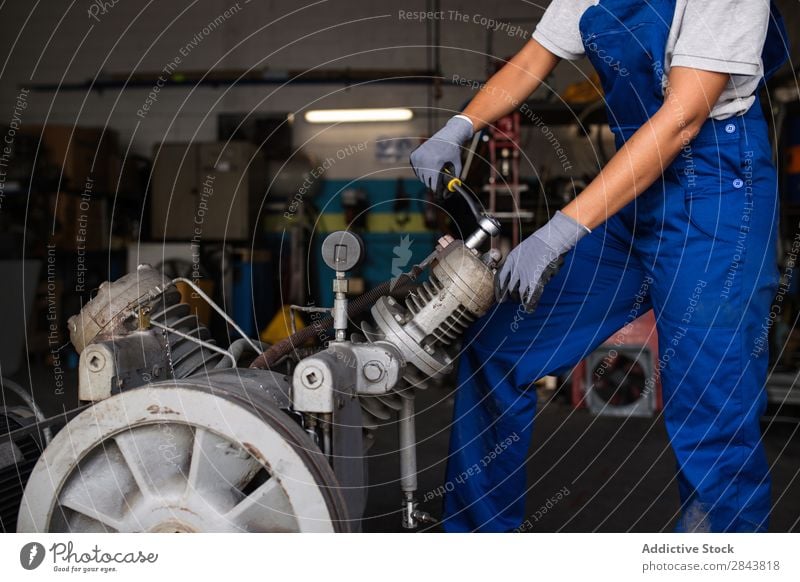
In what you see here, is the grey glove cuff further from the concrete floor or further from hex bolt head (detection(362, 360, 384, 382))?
the concrete floor

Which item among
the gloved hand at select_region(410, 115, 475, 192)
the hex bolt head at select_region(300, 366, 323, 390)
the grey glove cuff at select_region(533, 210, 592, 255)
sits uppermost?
the gloved hand at select_region(410, 115, 475, 192)

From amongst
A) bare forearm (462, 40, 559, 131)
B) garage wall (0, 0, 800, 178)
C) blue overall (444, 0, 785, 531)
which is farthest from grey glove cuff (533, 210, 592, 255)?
garage wall (0, 0, 800, 178)

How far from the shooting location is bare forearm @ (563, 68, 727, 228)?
1.40 m

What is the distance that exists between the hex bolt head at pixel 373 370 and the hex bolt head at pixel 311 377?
0.19m

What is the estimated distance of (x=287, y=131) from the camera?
23.2 ft

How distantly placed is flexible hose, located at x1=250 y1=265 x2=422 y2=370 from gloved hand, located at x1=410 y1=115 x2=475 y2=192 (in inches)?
8.6

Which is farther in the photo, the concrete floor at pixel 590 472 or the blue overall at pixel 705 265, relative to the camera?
the concrete floor at pixel 590 472

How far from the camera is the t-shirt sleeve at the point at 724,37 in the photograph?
139cm

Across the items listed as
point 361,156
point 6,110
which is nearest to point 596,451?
point 361,156

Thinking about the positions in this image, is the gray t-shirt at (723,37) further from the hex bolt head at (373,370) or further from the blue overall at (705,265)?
the hex bolt head at (373,370)

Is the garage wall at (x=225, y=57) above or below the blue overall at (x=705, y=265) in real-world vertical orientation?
above

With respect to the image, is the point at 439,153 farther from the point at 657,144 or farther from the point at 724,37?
the point at 724,37

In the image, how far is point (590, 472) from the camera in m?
2.73

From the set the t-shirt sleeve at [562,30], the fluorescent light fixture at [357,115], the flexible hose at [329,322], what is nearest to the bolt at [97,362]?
the flexible hose at [329,322]
